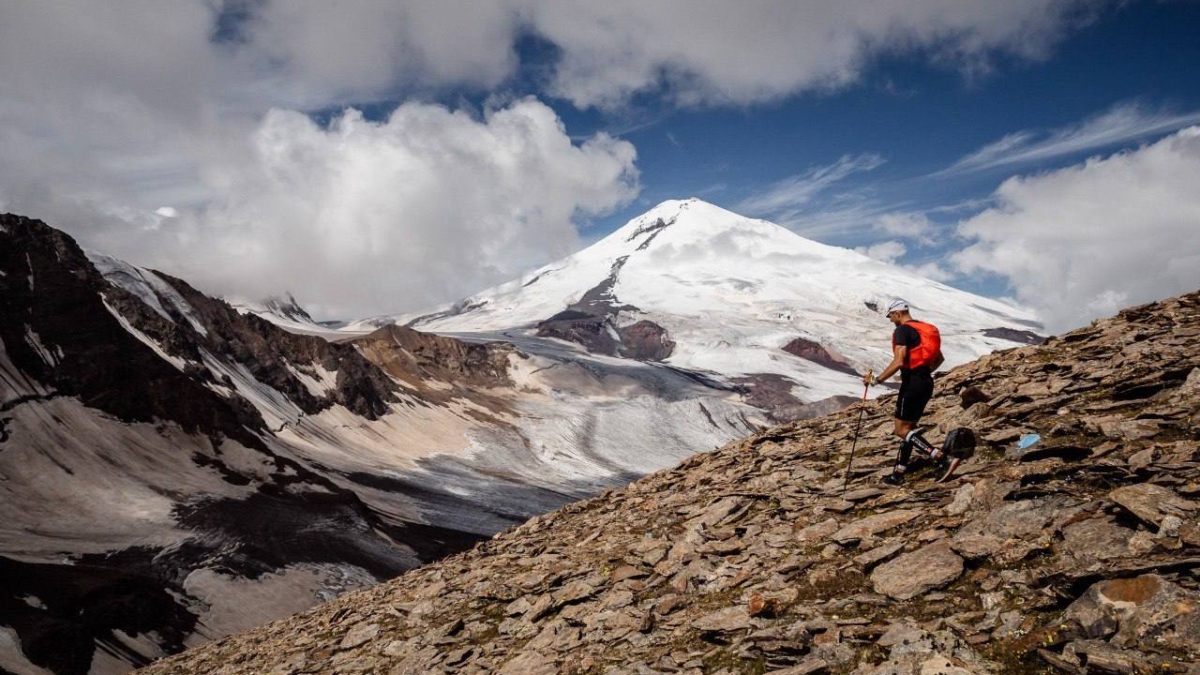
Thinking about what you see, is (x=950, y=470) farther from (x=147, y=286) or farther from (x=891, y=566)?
(x=147, y=286)

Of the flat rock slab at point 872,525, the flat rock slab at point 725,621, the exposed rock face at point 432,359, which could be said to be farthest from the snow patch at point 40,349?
the exposed rock face at point 432,359

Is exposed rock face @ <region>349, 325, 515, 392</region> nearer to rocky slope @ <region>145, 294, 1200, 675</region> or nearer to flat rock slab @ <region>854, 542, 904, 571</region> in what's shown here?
rocky slope @ <region>145, 294, 1200, 675</region>

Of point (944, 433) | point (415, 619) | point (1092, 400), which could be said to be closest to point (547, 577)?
point (415, 619)

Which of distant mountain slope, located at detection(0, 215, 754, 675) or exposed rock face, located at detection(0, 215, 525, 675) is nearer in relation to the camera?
exposed rock face, located at detection(0, 215, 525, 675)

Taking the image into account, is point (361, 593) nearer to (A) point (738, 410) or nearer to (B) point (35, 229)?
(B) point (35, 229)

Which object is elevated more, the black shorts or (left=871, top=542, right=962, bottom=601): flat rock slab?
the black shorts

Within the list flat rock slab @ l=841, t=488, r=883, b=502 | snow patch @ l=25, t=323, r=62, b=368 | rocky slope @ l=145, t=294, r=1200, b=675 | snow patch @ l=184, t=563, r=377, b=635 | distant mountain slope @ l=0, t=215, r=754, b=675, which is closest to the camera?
rocky slope @ l=145, t=294, r=1200, b=675

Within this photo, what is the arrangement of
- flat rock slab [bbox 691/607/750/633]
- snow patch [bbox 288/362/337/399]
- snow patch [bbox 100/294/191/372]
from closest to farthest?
flat rock slab [bbox 691/607/750/633], snow patch [bbox 100/294/191/372], snow patch [bbox 288/362/337/399]

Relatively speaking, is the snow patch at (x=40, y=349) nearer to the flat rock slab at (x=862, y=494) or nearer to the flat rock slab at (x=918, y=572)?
the flat rock slab at (x=862, y=494)

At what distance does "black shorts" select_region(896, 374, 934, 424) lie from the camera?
10219mm

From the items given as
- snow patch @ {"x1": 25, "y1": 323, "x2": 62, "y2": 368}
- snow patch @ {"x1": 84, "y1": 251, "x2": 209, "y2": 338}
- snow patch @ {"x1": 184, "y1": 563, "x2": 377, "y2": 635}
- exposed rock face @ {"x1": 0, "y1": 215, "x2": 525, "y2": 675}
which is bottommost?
snow patch @ {"x1": 184, "y1": 563, "x2": 377, "y2": 635}

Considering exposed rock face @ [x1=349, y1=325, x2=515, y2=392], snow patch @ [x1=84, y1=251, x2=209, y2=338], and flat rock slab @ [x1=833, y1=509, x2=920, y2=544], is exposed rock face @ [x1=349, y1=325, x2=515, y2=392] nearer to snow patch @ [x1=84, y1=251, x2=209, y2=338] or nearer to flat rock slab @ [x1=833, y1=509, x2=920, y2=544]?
snow patch @ [x1=84, y1=251, x2=209, y2=338]

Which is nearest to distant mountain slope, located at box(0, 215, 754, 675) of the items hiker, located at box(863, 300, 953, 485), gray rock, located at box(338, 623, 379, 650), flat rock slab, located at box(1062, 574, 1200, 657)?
gray rock, located at box(338, 623, 379, 650)

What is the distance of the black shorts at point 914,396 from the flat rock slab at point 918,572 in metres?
3.11
